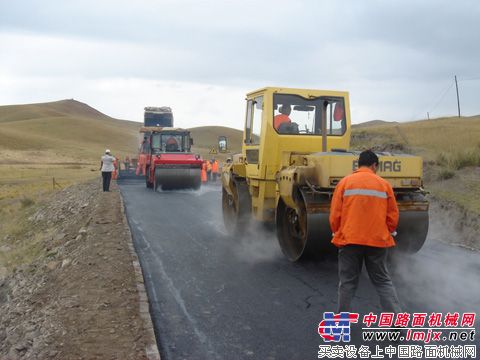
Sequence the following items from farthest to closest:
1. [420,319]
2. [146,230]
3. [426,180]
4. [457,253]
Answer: [426,180] < [146,230] < [457,253] < [420,319]

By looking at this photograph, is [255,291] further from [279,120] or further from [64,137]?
[64,137]

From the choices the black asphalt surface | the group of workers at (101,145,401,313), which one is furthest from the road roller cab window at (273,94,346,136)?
the group of workers at (101,145,401,313)

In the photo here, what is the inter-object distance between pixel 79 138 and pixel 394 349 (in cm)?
11470

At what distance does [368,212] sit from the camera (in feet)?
17.0

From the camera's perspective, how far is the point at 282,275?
786cm

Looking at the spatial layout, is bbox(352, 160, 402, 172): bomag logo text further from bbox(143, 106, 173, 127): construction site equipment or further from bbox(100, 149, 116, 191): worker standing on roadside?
bbox(143, 106, 173, 127): construction site equipment

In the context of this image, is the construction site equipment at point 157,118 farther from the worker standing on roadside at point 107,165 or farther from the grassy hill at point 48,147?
the worker standing on roadside at point 107,165

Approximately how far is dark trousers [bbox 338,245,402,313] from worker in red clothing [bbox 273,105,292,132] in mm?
4262

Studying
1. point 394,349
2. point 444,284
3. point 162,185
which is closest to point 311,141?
point 444,284

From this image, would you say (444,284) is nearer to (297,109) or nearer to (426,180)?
(297,109)

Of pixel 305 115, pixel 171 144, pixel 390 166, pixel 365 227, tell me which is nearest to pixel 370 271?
pixel 365 227

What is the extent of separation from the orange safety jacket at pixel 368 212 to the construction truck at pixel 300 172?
216 centimetres

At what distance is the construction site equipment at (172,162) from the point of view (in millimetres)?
22203

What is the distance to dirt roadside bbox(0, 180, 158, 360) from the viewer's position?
530 cm
